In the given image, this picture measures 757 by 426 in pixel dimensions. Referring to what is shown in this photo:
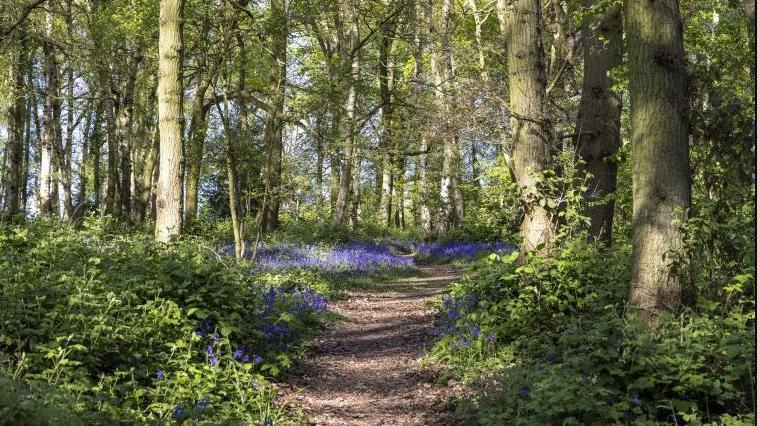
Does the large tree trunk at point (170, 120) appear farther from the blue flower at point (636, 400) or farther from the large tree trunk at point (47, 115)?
the large tree trunk at point (47, 115)

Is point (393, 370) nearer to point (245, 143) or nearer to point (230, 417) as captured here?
point (230, 417)

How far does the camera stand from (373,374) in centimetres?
686

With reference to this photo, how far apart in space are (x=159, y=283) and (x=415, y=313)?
17.7ft

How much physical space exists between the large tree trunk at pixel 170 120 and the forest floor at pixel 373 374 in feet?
10.3

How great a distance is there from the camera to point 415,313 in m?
10.4

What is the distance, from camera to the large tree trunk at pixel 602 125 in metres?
9.41

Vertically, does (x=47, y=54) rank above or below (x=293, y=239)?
above

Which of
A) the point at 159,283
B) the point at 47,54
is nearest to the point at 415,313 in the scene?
the point at 159,283

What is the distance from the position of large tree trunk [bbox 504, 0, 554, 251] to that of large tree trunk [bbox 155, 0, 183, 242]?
5.18 m

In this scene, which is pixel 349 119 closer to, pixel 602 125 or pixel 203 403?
pixel 602 125

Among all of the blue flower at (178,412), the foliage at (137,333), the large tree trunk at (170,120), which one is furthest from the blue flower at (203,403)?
the large tree trunk at (170,120)

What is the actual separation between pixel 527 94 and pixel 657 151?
293 cm

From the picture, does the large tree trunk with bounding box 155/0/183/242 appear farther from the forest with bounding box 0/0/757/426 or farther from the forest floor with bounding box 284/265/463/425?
the forest floor with bounding box 284/265/463/425

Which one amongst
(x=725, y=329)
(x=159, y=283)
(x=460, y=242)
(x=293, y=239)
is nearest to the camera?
(x=725, y=329)
